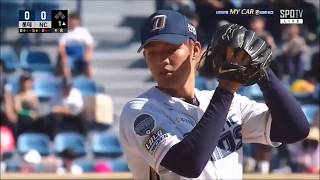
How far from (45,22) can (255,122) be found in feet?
2.58

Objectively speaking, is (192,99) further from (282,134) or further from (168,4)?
(168,4)

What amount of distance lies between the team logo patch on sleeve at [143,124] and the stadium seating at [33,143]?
409cm

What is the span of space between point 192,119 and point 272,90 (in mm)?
236

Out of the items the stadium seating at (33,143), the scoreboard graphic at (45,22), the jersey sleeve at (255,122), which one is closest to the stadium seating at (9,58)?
the stadium seating at (33,143)

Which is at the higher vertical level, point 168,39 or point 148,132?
point 168,39

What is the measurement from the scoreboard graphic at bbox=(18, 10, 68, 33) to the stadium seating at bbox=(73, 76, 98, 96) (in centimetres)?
407

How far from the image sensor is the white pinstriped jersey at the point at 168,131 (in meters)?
2.05

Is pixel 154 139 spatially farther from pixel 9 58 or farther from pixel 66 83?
pixel 9 58

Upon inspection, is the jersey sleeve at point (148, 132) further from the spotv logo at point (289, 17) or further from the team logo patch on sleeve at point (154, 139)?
the spotv logo at point (289, 17)

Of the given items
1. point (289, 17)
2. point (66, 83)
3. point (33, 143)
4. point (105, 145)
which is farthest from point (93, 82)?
point (289, 17)

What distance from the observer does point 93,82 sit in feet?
22.5

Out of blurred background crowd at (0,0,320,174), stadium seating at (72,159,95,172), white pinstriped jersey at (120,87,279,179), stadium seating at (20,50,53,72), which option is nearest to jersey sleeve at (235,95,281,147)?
white pinstriped jersey at (120,87,279,179)

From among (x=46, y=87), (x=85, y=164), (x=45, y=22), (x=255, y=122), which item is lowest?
(x=85, y=164)

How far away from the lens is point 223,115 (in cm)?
193
